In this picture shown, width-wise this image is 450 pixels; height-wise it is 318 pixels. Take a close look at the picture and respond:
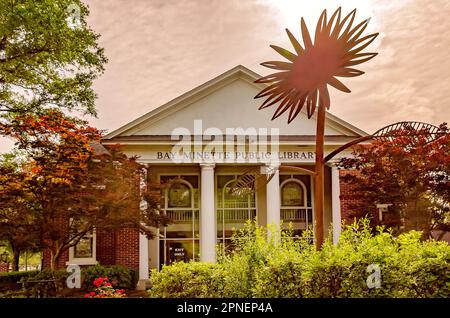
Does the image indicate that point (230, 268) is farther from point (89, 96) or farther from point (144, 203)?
point (89, 96)

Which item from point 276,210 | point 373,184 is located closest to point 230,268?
point 373,184

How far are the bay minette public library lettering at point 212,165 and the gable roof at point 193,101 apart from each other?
0.15ft

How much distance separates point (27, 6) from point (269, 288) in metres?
16.8

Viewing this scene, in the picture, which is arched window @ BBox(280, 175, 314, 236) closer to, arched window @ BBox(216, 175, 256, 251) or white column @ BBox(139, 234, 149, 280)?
arched window @ BBox(216, 175, 256, 251)

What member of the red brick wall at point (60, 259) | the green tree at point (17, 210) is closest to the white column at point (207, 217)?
the red brick wall at point (60, 259)

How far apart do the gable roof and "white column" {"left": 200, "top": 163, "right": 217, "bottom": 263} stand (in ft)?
10.6

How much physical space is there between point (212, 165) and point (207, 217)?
89.9 inches

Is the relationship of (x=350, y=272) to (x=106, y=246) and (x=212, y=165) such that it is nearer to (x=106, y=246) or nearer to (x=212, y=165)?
(x=212, y=165)

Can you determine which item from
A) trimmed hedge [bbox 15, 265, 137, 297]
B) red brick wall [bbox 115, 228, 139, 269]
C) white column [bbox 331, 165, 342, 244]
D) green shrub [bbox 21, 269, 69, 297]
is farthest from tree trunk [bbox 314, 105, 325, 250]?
red brick wall [bbox 115, 228, 139, 269]

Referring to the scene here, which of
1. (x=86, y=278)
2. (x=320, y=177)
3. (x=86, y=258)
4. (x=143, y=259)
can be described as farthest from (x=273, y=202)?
(x=320, y=177)

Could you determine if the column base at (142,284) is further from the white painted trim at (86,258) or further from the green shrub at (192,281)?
the green shrub at (192,281)

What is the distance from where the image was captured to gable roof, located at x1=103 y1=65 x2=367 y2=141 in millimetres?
20047

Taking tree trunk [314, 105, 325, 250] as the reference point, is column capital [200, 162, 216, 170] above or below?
above

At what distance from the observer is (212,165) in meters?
19.5
